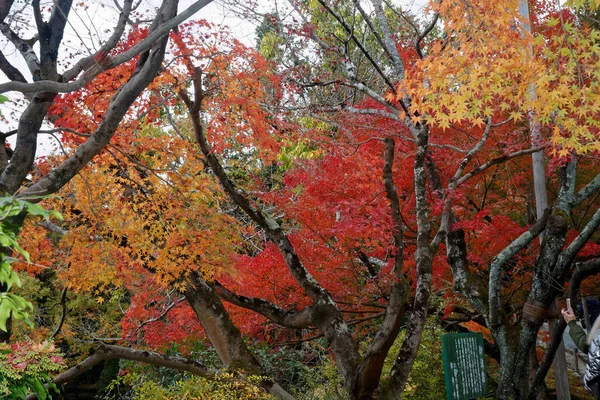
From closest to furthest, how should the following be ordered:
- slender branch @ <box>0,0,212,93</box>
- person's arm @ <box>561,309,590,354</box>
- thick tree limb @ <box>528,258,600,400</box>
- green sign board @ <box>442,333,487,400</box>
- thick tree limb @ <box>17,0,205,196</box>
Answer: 1. person's arm @ <box>561,309,590,354</box>
2. slender branch @ <box>0,0,212,93</box>
3. thick tree limb @ <box>17,0,205,196</box>
4. green sign board @ <box>442,333,487,400</box>
5. thick tree limb @ <box>528,258,600,400</box>

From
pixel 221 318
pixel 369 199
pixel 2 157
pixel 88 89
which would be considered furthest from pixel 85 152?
pixel 369 199

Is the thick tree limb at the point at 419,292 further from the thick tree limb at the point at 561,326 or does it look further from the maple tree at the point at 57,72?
the maple tree at the point at 57,72

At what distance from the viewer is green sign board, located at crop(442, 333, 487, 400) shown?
6.66 metres

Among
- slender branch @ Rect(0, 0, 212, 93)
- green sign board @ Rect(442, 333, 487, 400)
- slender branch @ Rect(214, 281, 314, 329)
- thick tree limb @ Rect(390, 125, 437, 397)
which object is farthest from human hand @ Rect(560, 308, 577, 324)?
→ slender branch @ Rect(0, 0, 212, 93)

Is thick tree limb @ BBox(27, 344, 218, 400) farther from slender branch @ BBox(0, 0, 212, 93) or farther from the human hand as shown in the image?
the human hand

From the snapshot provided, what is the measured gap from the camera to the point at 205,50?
818 cm

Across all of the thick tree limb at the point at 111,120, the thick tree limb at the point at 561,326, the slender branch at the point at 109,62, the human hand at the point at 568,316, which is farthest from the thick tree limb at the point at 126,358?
the human hand at the point at 568,316

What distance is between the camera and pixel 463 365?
6.85 metres

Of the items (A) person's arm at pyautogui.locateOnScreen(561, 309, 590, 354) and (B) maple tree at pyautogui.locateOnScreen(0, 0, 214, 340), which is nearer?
(A) person's arm at pyautogui.locateOnScreen(561, 309, 590, 354)

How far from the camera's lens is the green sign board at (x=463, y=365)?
6656mm

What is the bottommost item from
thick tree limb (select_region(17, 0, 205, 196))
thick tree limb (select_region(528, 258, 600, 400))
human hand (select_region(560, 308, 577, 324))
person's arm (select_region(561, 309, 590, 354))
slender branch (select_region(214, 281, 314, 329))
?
thick tree limb (select_region(528, 258, 600, 400))

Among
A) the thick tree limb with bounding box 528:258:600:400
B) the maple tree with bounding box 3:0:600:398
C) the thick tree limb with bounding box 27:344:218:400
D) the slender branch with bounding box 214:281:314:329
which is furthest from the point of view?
the slender branch with bounding box 214:281:314:329

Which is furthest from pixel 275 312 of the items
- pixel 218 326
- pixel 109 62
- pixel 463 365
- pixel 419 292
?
pixel 109 62

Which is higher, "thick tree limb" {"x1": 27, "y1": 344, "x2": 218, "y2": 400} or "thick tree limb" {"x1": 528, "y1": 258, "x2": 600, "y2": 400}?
"thick tree limb" {"x1": 27, "y1": 344, "x2": 218, "y2": 400}
